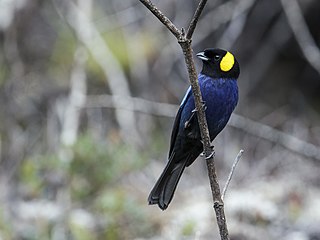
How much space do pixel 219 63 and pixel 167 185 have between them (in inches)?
25.7

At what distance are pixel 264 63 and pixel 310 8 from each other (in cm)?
83

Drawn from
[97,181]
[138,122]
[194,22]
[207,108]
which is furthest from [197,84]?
[138,122]

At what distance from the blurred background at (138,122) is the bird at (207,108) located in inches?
24.4

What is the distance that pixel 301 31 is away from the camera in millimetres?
7070

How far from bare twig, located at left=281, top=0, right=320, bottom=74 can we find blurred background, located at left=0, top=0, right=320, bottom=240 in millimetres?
14

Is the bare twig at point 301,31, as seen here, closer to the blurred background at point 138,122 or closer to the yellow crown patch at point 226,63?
the blurred background at point 138,122

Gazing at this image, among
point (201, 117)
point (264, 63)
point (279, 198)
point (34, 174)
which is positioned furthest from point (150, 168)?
point (201, 117)

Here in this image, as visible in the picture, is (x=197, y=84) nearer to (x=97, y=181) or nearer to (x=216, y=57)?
(x=216, y=57)

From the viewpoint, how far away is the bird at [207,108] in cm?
316

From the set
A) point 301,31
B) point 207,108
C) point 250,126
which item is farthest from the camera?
point 301,31

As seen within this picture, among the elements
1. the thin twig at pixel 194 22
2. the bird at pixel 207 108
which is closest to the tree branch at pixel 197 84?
the thin twig at pixel 194 22

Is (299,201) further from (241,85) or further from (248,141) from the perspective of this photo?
(241,85)

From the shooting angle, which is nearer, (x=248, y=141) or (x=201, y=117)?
(x=201, y=117)

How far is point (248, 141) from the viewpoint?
7.07 m
